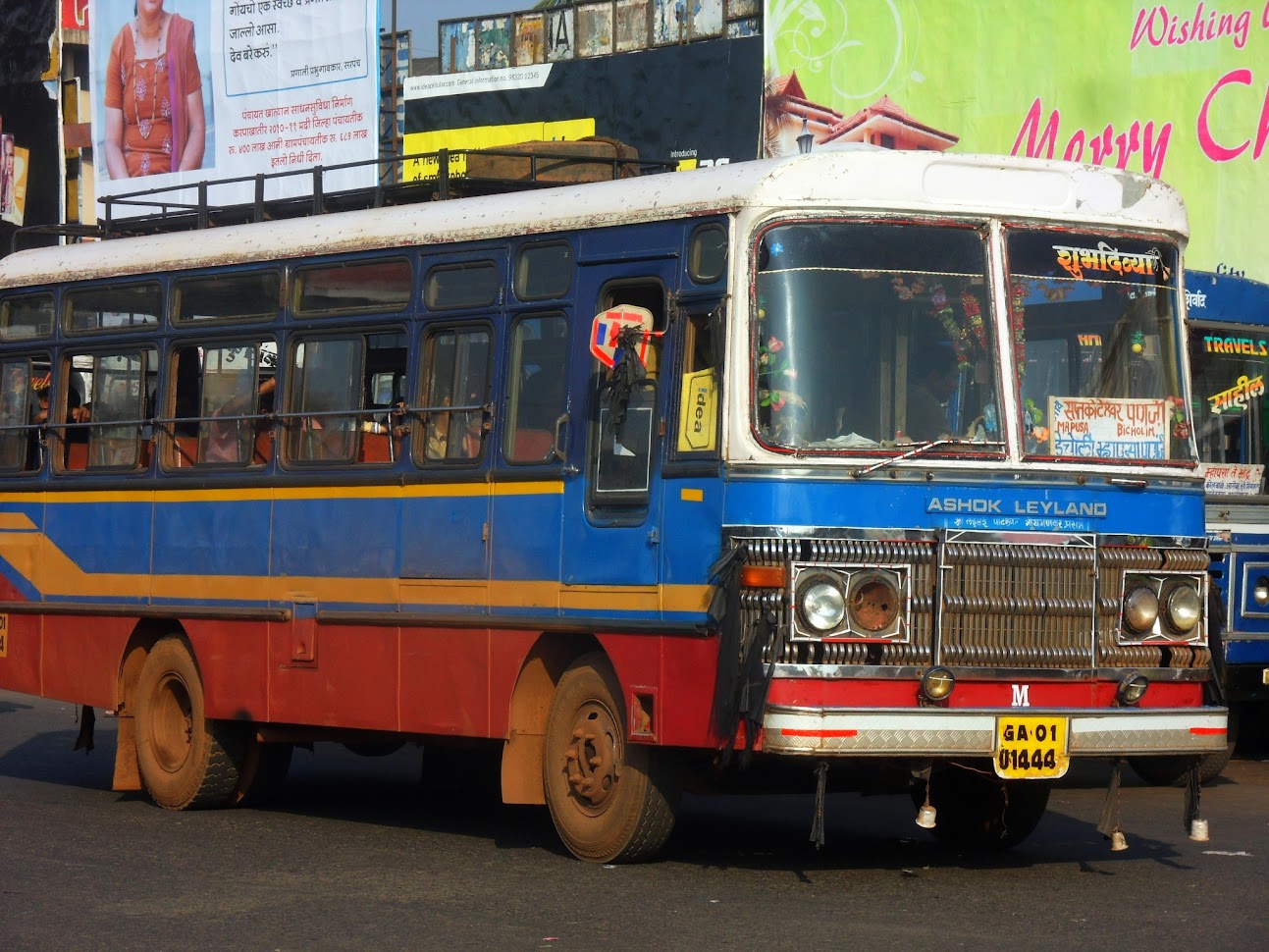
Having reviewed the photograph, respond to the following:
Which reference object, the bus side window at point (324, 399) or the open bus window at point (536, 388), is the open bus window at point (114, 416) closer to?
the bus side window at point (324, 399)

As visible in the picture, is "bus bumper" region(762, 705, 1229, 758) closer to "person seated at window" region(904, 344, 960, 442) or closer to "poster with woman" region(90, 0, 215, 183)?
"person seated at window" region(904, 344, 960, 442)

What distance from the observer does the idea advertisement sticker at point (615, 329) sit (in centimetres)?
961

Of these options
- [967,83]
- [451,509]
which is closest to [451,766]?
[451,509]

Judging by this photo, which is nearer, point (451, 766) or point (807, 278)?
point (807, 278)

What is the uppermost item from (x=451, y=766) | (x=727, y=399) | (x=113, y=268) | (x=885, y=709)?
(x=113, y=268)

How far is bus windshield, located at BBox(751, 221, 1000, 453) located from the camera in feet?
29.7

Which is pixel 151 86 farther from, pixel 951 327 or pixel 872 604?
pixel 872 604

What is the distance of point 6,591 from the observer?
13.8 metres

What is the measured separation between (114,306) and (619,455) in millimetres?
4756

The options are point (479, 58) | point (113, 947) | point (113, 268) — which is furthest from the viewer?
point (479, 58)

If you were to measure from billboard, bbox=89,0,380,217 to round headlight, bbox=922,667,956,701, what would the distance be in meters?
22.0

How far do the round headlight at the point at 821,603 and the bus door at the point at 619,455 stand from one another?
3.01 feet

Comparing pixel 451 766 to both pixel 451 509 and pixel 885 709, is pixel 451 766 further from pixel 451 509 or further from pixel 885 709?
pixel 885 709

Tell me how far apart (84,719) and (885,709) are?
6.87m
